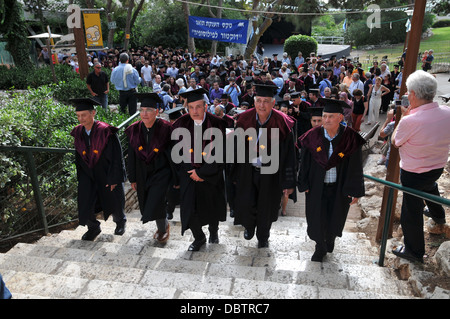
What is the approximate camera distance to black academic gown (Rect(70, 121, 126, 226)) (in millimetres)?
4480

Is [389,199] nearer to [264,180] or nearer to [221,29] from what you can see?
[264,180]

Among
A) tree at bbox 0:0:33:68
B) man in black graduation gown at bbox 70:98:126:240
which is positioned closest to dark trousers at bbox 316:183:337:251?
man in black graduation gown at bbox 70:98:126:240

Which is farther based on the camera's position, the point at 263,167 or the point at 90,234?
the point at 90,234

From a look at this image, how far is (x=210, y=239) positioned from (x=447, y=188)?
3.81 metres

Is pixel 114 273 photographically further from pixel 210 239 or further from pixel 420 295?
pixel 420 295

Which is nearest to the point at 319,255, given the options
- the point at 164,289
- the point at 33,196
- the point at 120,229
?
the point at 164,289

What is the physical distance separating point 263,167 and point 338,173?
2.56 ft

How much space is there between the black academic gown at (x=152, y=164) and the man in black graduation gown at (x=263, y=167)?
779mm

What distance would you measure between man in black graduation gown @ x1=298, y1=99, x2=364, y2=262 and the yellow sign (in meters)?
9.05

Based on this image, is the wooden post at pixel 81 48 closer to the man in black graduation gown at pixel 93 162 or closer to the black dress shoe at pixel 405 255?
the man in black graduation gown at pixel 93 162

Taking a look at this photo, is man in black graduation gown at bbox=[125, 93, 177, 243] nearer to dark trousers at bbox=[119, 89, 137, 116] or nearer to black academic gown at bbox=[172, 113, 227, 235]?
black academic gown at bbox=[172, 113, 227, 235]

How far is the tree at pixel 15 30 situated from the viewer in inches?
555

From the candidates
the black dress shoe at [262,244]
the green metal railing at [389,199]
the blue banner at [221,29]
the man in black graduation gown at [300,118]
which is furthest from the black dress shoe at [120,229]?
the blue banner at [221,29]

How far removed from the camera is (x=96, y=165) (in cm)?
A: 455
